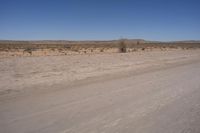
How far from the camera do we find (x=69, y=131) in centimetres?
462

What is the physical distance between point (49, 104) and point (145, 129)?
299 centimetres

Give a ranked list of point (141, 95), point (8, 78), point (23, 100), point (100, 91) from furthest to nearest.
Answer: point (8, 78) < point (100, 91) < point (141, 95) < point (23, 100)

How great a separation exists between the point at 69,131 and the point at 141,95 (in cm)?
375

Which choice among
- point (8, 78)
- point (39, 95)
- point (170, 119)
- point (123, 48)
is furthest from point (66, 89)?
point (123, 48)

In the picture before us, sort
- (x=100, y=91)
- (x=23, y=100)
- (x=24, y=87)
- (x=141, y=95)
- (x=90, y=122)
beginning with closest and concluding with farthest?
(x=90, y=122) → (x=23, y=100) → (x=141, y=95) → (x=100, y=91) → (x=24, y=87)

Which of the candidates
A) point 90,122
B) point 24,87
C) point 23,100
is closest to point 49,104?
point 23,100

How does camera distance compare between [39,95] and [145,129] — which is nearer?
[145,129]

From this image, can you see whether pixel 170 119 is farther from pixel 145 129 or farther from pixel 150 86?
pixel 150 86

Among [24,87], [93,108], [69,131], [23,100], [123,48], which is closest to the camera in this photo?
[69,131]

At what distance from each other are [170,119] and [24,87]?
5.89 metres

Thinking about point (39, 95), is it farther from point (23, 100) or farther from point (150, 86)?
point (150, 86)

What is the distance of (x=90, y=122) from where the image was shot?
5.16 m

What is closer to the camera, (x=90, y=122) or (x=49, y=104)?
(x=90, y=122)

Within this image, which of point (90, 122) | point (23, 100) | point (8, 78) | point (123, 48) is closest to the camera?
point (90, 122)
